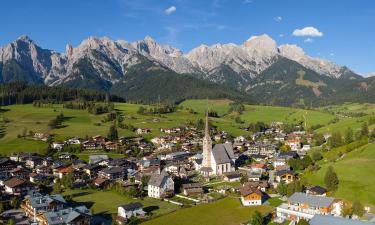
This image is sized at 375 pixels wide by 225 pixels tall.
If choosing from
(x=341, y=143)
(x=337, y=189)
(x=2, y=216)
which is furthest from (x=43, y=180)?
(x=341, y=143)

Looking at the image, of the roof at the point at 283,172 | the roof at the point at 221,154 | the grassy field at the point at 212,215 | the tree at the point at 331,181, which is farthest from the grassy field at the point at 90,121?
the tree at the point at 331,181

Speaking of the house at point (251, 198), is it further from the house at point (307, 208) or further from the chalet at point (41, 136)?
the chalet at point (41, 136)

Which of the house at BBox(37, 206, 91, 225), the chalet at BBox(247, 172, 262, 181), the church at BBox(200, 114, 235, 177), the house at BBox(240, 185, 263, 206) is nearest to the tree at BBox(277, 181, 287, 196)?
the house at BBox(240, 185, 263, 206)

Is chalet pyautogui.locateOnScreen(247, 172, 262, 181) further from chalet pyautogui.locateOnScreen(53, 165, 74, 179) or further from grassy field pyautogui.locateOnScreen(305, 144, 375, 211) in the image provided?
chalet pyautogui.locateOnScreen(53, 165, 74, 179)

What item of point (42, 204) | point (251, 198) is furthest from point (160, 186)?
point (42, 204)

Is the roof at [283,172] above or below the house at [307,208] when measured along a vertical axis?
above
